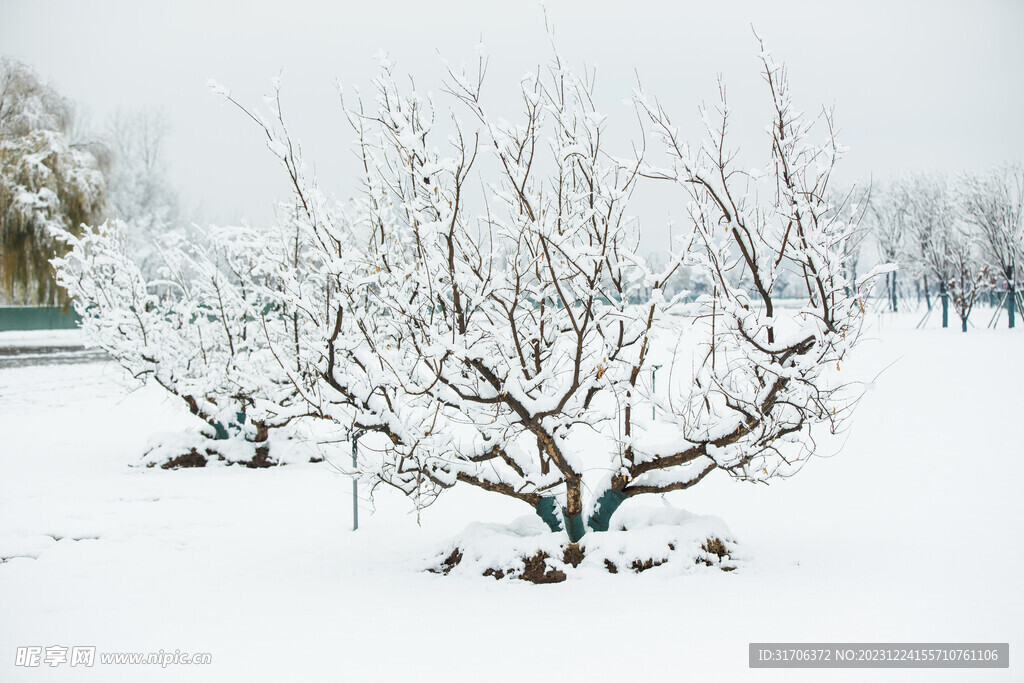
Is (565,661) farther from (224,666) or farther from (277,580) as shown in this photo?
(277,580)

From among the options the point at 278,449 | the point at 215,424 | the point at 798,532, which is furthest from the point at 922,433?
the point at 215,424

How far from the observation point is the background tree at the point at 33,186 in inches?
720

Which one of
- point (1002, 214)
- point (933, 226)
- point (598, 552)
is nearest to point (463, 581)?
point (598, 552)

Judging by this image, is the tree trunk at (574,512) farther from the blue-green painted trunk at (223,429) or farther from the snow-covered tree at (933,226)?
the snow-covered tree at (933,226)

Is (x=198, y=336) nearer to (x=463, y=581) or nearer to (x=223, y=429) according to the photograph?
(x=223, y=429)

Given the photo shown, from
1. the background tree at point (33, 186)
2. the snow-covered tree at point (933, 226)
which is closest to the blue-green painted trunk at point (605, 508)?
the background tree at point (33, 186)

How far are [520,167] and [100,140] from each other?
→ 22.9 m

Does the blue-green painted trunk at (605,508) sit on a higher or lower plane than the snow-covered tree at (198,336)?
lower

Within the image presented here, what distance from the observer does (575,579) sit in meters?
4.34

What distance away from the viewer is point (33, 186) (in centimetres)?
1853

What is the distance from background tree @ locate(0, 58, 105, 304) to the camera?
18.3m

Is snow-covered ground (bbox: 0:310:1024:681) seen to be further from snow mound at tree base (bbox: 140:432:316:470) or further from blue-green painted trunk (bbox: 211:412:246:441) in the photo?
blue-green painted trunk (bbox: 211:412:246:441)

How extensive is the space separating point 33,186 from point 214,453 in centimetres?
1370

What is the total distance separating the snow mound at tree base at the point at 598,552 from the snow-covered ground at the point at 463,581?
118 mm
